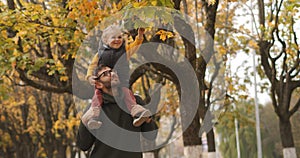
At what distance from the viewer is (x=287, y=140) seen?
54.5 feet

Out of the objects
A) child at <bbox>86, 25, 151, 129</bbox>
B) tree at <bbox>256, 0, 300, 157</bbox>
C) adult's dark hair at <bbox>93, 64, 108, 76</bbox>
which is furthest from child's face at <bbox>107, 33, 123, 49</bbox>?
tree at <bbox>256, 0, 300, 157</bbox>

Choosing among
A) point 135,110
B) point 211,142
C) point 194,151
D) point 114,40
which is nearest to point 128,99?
point 135,110

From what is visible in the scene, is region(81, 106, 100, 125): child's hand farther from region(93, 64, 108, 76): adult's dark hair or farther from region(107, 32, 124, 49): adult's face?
region(107, 32, 124, 49): adult's face

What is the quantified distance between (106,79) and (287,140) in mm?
12973

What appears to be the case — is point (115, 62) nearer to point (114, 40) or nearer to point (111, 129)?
point (114, 40)

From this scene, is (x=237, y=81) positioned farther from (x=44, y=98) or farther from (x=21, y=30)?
(x=21, y=30)

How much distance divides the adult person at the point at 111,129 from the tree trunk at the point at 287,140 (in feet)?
41.2

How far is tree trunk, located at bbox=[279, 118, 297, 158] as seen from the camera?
54.0ft

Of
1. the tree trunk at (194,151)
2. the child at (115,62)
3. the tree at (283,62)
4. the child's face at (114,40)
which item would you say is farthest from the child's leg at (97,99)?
the tree at (283,62)

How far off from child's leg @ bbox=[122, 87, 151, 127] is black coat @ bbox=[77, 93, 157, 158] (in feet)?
0.27

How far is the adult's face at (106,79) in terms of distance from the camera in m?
4.62

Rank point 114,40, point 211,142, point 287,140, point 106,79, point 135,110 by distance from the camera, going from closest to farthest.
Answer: point 135,110
point 106,79
point 114,40
point 287,140
point 211,142

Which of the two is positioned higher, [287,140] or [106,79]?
[106,79]

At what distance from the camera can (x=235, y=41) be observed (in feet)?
64.4
